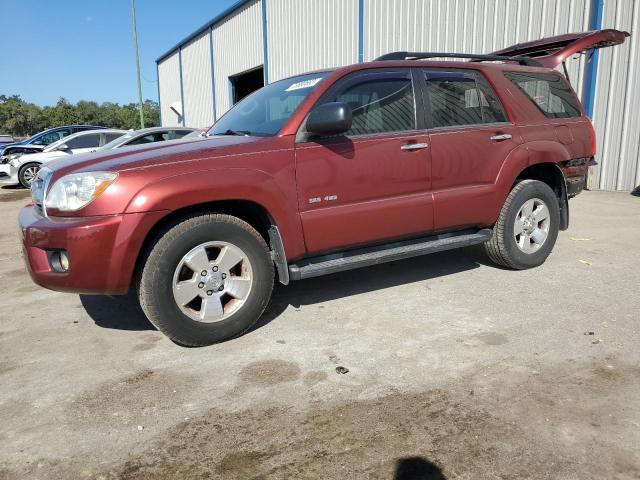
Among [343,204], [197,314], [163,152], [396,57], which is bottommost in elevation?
[197,314]

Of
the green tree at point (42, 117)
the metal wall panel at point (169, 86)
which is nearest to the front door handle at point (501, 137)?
A: the metal wall panel at point (169, 86)

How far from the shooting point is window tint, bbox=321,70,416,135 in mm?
3615

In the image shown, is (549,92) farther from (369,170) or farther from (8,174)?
(8,174)

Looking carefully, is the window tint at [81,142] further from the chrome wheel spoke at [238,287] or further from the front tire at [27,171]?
the chrome wheel spoke at [238,287]

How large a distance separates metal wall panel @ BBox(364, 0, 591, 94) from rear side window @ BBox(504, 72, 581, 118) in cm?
508

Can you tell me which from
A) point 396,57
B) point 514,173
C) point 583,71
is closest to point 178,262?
point 396,57

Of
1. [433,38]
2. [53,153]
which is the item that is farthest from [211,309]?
[53,153]

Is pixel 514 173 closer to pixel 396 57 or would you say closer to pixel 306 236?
pixel 396 57

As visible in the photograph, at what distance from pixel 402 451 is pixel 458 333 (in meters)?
1.36

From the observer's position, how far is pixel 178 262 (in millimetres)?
3049

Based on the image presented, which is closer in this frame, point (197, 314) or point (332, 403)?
point (332, 403)

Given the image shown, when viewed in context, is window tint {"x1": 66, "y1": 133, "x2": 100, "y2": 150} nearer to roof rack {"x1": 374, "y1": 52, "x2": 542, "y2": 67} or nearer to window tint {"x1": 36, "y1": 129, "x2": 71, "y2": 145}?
window tint {"x1": 36, "y1": 129, "x2": 71, "y2": 145}

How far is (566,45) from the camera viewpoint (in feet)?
17.1

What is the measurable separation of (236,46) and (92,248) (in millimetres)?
18562
